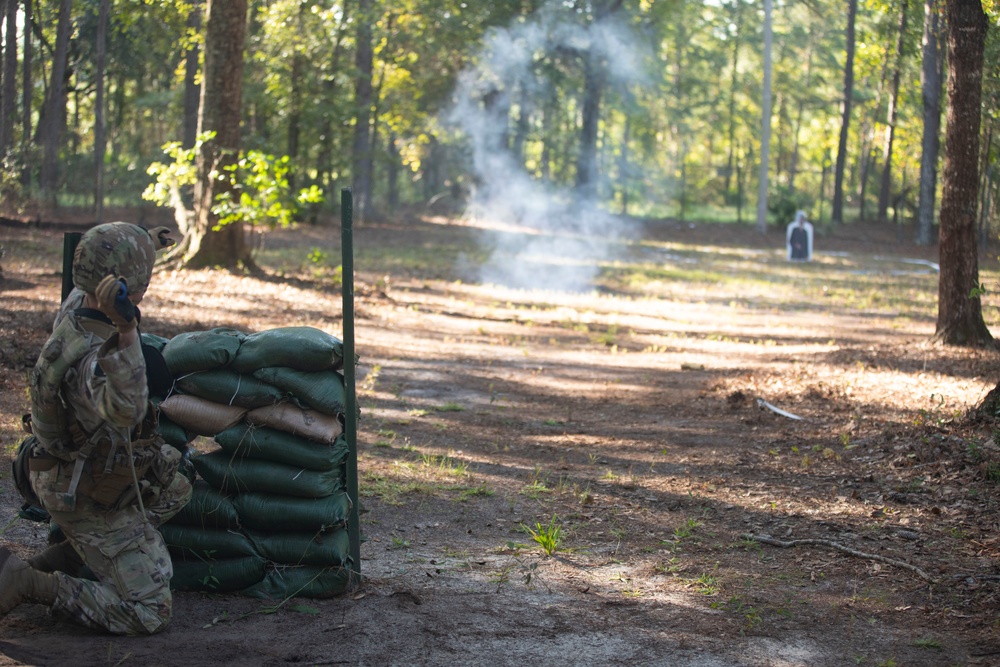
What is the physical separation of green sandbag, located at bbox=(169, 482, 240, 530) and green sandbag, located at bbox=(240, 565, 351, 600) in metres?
0.28

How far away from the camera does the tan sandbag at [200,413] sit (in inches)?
163

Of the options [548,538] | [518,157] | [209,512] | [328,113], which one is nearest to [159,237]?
[209,512]

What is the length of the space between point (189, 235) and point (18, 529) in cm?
1052

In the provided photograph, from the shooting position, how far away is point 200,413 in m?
4.14

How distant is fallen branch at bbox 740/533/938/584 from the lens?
15.8ft

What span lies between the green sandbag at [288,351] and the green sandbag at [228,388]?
5 cm

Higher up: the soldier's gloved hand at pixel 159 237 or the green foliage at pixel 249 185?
the green foliage at pixel 249 185

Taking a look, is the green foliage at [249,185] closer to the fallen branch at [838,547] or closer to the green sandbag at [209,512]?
the fallen branch at [838,547]

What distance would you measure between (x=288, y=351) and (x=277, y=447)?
420 millimetres

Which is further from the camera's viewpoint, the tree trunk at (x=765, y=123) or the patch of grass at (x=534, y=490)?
the tree trunk at (x=765, y=123)

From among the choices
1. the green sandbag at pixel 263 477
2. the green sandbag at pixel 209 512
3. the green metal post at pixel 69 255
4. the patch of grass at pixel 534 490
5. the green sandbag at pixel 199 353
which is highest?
the green metal post at pixel 69 255

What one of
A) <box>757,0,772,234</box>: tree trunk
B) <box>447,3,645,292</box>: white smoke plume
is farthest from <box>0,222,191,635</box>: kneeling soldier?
<box>757,0,772,234</box>: tree trunk

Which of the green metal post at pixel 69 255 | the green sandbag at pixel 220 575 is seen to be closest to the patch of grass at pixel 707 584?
the green sandbag at pixel 220 575

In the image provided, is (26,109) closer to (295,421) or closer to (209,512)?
(209,512)
